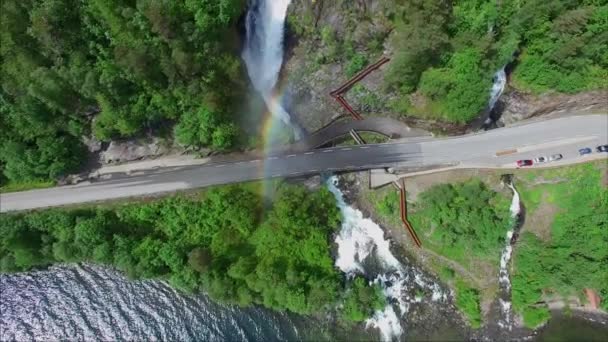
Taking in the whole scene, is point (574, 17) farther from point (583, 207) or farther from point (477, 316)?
point (477, 316)

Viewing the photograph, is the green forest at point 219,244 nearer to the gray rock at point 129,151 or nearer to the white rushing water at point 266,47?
the gray rock at point 129,151

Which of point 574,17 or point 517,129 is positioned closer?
point 574,17

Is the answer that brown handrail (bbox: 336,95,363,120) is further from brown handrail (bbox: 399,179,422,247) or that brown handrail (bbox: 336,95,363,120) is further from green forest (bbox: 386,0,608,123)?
brown handrail (bbox: 399,179,422,247)

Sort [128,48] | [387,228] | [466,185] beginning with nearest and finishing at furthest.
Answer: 1. [128,48]
2. [466,185]
3. [387,228]

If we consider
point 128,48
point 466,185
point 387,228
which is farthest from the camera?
point 387,228

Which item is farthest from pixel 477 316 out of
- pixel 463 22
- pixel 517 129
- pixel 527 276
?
pixel 463 22

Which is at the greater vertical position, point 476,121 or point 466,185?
point 476,121

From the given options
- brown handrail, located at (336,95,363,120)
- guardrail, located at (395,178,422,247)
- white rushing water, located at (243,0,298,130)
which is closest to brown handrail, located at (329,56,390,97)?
brown handrail, located at (336,95,363,120)
